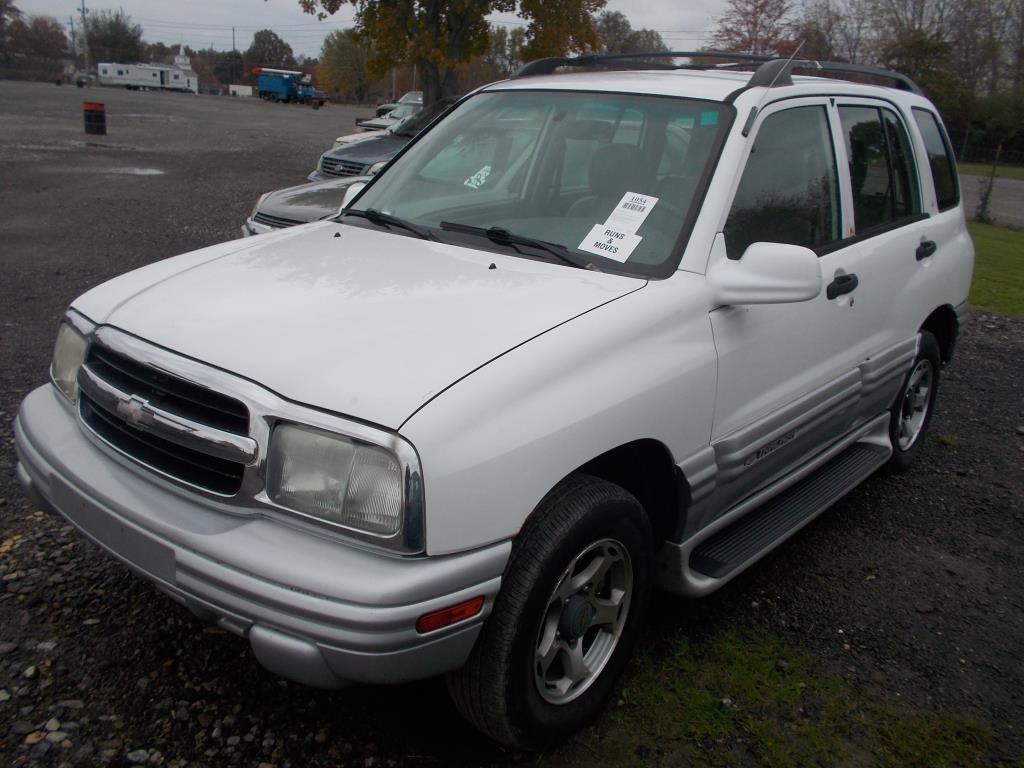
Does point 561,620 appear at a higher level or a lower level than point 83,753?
higher

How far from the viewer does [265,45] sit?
115 meters

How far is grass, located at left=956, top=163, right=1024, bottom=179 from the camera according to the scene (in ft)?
110

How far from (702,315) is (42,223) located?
9.90 metres

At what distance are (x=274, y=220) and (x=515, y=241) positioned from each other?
465 cm

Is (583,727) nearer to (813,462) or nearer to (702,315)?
(702,315)

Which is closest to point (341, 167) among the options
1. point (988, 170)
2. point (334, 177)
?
point (334, 177)

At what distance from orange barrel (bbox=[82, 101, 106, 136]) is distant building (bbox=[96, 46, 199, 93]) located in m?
60.8

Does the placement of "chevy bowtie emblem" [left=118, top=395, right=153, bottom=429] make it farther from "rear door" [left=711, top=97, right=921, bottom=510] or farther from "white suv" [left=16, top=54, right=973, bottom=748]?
"rear door" [left=711, top=97, right=921, bottom=510]

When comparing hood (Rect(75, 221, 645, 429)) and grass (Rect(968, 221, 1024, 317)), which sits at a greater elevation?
hood (Rect(75, 221, 645, 429))

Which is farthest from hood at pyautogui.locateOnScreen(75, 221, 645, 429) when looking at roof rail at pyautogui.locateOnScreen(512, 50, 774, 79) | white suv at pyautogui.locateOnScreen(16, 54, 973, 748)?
roof rail at pyautogui.locateOnScreen(512, 50, 774, 79)

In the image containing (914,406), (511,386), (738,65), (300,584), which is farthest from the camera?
(914,406)

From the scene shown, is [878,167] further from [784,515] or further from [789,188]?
[784,515]

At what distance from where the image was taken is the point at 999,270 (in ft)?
40.5

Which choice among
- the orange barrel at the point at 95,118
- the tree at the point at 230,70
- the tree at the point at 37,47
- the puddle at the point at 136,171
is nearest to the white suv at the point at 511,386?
the puddle at the point at 136,171
